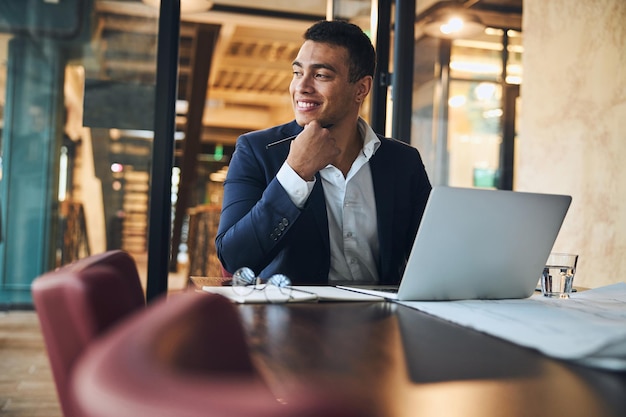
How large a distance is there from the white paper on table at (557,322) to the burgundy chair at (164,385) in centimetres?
60

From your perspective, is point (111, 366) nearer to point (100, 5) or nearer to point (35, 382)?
point (35, 382)

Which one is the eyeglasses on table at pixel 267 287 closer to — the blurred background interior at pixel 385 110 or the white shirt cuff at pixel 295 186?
the white shirt cuff at pixel 295 186

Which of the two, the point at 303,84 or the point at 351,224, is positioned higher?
the point at 303,84

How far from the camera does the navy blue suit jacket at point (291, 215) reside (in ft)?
5.55

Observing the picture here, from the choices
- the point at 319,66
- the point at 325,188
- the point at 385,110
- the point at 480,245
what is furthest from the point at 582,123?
the point at 480,245

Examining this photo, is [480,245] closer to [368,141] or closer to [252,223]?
[252,223]

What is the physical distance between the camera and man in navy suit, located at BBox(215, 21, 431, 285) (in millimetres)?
1720

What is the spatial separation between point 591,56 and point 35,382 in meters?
3.26

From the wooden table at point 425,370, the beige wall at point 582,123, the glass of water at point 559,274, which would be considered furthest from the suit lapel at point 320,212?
the beige wall at point 582,123

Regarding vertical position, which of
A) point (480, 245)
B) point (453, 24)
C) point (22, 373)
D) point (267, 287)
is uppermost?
point (453, 24)

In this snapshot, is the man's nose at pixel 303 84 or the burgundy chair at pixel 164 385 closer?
the burgundy chair at pixel 164 385

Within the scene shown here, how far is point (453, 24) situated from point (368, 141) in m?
2.56

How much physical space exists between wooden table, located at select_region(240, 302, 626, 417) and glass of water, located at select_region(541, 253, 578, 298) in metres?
0.56

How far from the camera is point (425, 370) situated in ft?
2.18
